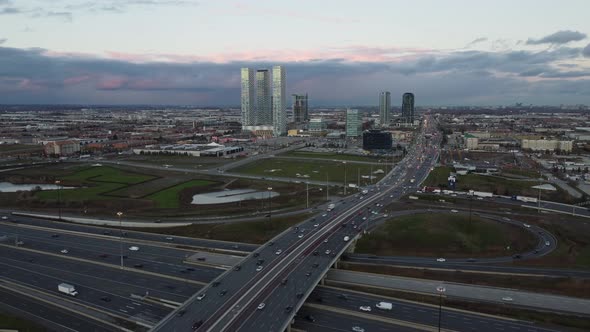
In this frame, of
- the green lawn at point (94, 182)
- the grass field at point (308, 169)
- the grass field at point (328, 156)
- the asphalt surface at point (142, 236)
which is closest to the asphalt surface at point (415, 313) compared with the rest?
the asphalt surface at point (142, 236)

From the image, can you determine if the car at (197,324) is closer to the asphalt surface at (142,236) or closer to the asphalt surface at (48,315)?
the asphalt surface at (48,315)

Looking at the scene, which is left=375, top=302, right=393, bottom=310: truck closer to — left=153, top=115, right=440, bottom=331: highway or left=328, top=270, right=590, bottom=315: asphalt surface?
left=328, top=270, right=590, bottom=315: asphalt surface

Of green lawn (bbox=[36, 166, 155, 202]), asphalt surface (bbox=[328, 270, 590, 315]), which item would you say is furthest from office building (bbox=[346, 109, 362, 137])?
asphalt surface (bbox=[328, 270, 590, 315])

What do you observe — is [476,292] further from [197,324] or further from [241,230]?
[241,230]

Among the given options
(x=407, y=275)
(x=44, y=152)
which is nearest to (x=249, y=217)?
(x=407, y=275)

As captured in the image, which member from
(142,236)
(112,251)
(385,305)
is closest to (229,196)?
(142,236)

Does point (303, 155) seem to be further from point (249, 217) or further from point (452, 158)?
point (249, 217)
